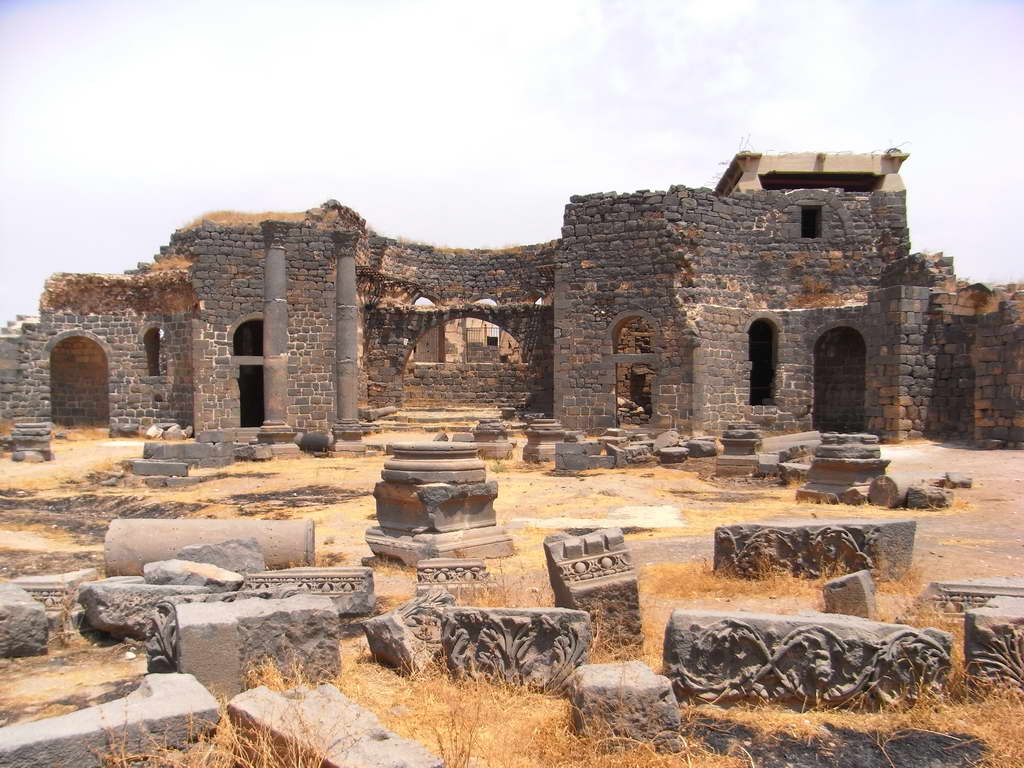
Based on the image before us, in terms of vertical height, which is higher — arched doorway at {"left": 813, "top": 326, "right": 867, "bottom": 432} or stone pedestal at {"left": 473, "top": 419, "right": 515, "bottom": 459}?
arched doorway at {"left": 813, "top": 326, "right": 867, "bottom": 432}

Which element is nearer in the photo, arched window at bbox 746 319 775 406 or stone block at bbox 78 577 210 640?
stone block at bbox 78 577 210 640

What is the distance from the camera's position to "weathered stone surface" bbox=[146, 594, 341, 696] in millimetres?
4227

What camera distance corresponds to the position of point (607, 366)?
69.8ft

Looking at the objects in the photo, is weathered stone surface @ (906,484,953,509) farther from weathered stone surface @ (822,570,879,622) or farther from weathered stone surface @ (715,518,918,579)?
weathered stone surface @ (822,570,879,622)

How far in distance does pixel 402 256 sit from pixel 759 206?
39.5ft

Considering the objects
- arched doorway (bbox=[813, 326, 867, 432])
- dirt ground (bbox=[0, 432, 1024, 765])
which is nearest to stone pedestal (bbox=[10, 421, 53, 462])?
dirt ground (bbox=[0, 432, 1024, 765])

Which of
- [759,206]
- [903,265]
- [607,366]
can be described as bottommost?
[607,366]

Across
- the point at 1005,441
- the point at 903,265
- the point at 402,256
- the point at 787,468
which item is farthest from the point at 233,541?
the point at 402,256

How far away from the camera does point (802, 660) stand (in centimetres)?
413

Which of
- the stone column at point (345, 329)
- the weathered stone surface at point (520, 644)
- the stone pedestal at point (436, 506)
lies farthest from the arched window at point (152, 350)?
the weathered stone surface at point (520, 644)

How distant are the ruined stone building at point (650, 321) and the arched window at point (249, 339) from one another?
44 millimetres

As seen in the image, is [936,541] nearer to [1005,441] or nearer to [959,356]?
[1005,441]

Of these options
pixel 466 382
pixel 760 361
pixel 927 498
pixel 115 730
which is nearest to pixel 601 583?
pixel 115 730

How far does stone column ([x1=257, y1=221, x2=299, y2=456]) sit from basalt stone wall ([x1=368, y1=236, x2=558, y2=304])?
5399mm
